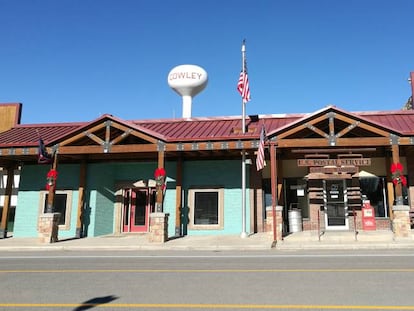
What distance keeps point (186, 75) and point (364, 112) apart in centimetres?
1144

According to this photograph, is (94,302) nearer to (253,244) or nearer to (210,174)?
(253,244)

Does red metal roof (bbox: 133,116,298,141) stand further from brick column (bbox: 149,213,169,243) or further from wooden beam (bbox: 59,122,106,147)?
brick column (bbox: 149,213,169,243)

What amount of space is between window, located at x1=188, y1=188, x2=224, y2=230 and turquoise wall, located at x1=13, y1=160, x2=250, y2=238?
0.24 m

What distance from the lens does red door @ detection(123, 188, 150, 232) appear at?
18844mm

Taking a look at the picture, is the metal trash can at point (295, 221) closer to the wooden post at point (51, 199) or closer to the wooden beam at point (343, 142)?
the wooden beam at point (343, 142)

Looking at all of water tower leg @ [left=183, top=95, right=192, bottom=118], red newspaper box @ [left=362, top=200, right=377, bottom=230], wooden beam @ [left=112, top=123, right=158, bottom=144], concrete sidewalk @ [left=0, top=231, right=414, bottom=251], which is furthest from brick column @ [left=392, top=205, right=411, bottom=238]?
water tower leg @ [left=183, top=95, right=192, bottom=118]

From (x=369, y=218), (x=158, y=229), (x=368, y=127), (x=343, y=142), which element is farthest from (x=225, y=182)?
(x=368, y=127)

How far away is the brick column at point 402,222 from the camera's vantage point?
13760mm

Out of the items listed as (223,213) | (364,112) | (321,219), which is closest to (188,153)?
(223,213)

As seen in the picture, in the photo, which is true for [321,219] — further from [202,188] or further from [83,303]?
[83,303]

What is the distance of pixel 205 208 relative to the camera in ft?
59.1

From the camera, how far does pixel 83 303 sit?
5660 millimetres

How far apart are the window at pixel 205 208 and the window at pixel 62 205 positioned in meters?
5.88

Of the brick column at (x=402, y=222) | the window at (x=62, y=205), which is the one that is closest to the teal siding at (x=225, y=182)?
the window at (x=62, y=205)
